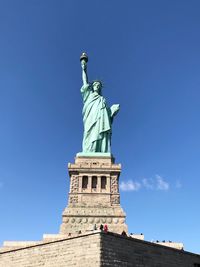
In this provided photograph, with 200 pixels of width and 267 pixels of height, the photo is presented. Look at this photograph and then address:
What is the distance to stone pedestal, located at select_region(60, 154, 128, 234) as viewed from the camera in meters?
35.3

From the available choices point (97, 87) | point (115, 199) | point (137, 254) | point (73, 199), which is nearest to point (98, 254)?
point (137, 254)

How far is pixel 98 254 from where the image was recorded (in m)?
17.1

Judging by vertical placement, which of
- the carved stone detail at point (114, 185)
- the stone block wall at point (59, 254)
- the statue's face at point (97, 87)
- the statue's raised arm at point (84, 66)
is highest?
the statue's raised arm at point (84, 66)

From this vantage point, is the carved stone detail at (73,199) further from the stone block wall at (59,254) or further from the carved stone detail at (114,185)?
the stone block wall at (59,254)

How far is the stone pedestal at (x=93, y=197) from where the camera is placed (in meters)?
35.3

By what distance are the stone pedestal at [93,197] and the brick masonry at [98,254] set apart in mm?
13624

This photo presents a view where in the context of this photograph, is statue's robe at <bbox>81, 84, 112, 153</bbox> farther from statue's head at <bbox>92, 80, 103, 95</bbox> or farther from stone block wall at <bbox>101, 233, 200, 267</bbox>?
stone block wall at <bbox>101, 233, 200, 267</bbox>

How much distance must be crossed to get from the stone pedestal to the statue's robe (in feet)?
8.27

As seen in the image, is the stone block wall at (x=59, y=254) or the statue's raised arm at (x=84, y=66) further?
the statue's raised arm at (x=84, y=66)

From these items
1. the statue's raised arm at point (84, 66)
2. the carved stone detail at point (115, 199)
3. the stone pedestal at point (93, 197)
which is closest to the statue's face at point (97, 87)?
the statue's raised arm at point (84, 66)

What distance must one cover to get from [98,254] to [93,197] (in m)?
21.4

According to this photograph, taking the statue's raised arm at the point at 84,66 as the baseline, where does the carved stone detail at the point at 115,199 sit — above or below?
below

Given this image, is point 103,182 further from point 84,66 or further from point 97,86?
point 84,66

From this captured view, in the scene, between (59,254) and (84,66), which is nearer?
(59,254)
